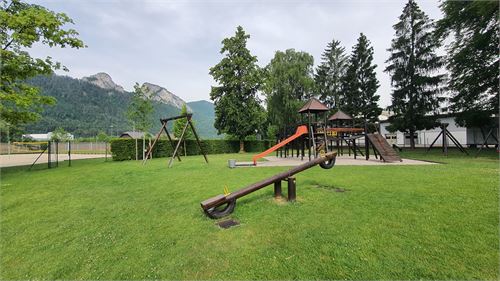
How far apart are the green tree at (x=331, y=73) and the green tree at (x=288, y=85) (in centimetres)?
288

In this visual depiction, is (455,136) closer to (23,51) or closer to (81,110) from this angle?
(23,51)

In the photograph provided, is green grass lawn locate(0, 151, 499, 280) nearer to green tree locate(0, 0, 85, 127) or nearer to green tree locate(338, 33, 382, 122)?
green tree locate(0, 0, 85, 127)

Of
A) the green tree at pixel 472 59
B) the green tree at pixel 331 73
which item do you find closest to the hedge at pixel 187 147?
the green tree at pixel 331 73

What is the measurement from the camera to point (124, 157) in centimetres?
1844

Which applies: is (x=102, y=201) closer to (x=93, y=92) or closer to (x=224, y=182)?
(x=224, y=182)

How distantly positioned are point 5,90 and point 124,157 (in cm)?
901

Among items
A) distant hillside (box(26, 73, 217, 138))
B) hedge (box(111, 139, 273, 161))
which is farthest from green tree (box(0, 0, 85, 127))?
distant hillside (box(26, 73, 217, 138))

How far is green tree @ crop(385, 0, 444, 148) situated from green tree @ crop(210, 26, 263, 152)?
1532cm

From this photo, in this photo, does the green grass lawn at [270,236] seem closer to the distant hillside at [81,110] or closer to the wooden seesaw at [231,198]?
the wooden seesaw at [231,198]

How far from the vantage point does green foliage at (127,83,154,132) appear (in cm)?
1933

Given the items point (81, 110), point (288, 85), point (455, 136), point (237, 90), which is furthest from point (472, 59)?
point (81, 110)

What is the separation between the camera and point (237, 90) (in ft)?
92.2

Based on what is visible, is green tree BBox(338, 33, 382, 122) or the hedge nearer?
the hedge

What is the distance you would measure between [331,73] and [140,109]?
2828cm
